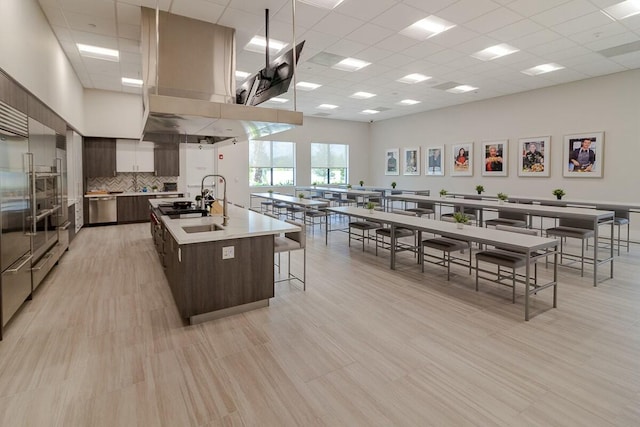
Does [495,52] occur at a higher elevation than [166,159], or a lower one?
higher

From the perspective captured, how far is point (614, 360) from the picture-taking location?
2.51 meters

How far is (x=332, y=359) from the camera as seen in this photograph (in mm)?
2551

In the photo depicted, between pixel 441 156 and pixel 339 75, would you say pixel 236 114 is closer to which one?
pixel 339 75

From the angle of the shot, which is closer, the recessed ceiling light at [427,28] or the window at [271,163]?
the recessed ceiling light at [427,28]

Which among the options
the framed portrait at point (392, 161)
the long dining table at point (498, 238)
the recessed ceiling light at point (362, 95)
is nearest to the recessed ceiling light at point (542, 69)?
the recessed ceiling light at point (362, 95)

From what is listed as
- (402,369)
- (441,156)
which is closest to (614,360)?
(402,369)

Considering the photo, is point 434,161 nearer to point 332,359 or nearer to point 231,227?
point 231,227

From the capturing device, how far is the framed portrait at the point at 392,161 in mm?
12664

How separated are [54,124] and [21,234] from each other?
2.34 m

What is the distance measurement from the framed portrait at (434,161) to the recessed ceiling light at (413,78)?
3748 mm

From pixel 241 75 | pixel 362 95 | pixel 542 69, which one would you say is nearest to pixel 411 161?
pixel 362 95

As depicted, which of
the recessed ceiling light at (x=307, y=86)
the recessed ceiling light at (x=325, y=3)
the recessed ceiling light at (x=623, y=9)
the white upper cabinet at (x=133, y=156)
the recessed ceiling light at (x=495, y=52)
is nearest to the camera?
the recessed ceiling light at (x=325, y=3)

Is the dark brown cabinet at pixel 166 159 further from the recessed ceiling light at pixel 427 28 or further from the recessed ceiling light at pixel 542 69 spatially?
the recessed ceiling light at pixel 542 69

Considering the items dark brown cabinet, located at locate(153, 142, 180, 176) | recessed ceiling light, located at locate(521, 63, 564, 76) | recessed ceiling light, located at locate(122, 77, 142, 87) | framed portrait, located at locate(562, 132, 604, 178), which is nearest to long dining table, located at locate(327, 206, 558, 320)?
recessed ceiling light, located at locate(521, 63, 564, 76)
